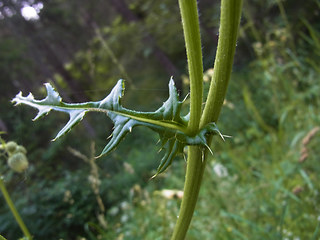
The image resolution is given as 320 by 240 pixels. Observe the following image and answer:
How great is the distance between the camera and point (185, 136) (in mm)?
493

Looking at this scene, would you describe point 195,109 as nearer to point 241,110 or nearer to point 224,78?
point 224,78

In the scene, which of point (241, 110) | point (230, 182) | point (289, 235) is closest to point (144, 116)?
point (289, 235)

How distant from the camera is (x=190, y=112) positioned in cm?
47

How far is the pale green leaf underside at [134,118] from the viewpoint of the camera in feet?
1.63

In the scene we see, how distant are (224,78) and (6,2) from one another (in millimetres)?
8781

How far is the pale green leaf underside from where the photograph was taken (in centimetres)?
50

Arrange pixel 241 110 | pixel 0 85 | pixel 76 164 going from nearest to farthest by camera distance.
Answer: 1. pixel 241 110
2. pixel 76 164
3. pixel 0 85

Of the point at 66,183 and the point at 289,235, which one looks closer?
the point at 289,235

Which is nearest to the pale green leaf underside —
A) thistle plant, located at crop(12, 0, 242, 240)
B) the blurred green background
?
thistle plant, located at crop(12, 0, 242, 240)

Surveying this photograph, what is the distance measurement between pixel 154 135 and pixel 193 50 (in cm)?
471

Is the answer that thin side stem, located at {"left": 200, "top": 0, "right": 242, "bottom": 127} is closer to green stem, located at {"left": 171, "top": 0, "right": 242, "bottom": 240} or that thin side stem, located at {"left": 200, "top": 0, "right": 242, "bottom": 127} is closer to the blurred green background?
green stem, located at {"left": 171, "top": 0, "right": 242, "bottom": 240}

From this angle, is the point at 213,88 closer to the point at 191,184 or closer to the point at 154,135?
the point at 191,184

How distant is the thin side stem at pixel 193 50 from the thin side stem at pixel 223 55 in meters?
0.02

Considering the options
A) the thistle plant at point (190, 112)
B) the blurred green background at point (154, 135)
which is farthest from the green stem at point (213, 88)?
the blurred green background at point (154, 135)
